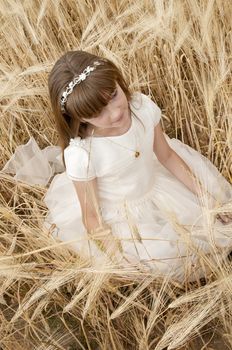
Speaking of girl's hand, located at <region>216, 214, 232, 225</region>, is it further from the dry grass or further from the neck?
the neck

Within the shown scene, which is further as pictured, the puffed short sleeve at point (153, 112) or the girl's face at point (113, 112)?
the puffed short sleeve at point (153, 112)

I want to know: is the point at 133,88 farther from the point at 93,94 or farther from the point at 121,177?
the point at 93,94

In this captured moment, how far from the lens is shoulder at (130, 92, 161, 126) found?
1391 millimetres

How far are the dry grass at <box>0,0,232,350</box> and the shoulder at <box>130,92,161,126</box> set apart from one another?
14 cm

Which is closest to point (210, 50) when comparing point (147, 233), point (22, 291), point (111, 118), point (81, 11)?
point (111, 118)

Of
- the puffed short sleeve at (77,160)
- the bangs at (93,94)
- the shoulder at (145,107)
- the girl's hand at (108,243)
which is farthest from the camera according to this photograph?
the shoulder at (145,107)

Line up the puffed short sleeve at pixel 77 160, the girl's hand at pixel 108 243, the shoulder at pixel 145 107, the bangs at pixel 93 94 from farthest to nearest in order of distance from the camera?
1. the shoulder at pixel 145 107
2. the puffed short sleeve at pixel 77 160
3. the bangs at pixel 93 94
4. the girl's hand at pixel 108 243

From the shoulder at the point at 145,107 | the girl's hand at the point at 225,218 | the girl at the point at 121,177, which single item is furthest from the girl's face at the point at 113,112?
the girl's hand at the point at 225,218

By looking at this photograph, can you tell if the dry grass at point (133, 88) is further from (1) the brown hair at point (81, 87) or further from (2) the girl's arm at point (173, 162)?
(1) the brown hair at point (81, 87)

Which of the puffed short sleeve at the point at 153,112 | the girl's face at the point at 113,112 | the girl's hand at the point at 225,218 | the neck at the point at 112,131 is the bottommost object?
the girl's hand at the point at 225,218

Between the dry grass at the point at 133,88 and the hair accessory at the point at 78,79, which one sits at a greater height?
the hair accessory at the point at 78,79

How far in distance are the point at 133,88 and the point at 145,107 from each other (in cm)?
27

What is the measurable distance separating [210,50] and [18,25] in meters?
0.73

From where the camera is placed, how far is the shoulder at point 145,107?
4.56 feet
